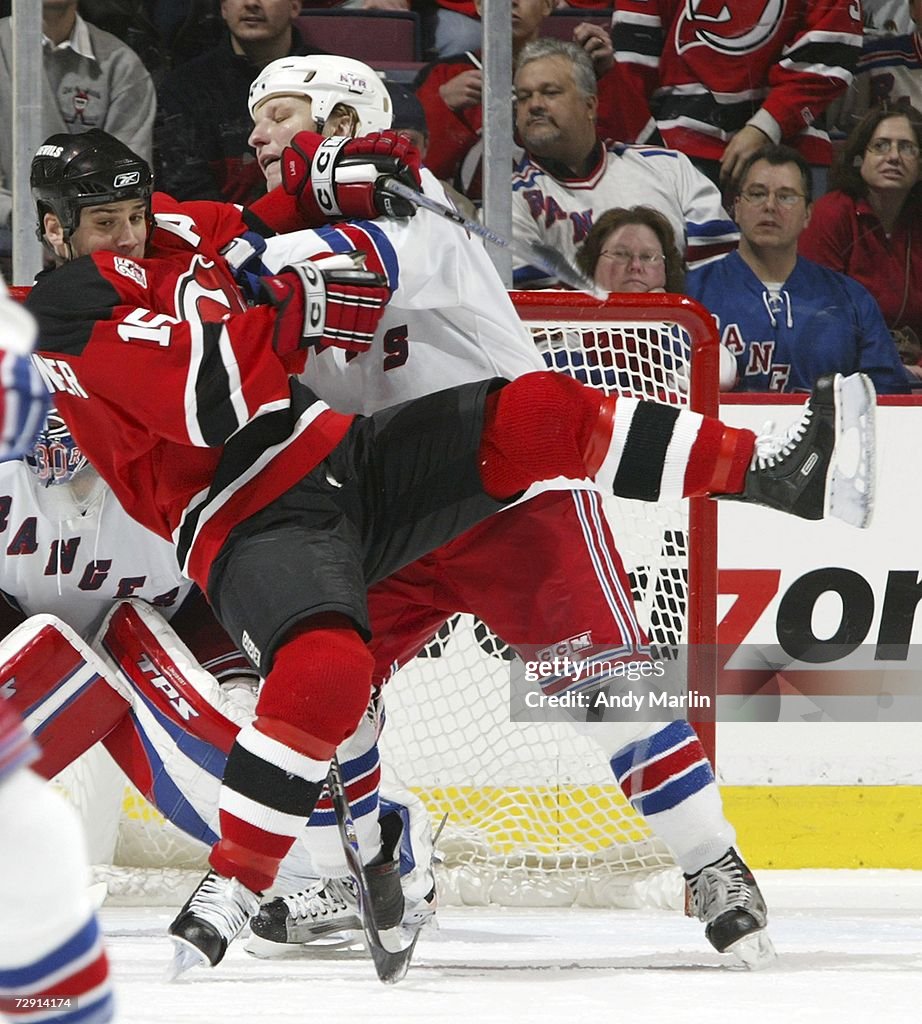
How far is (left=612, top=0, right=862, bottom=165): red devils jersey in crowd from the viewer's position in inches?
154

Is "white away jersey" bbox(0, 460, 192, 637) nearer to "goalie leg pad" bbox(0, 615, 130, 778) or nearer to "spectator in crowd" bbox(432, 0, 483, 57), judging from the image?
"goalie leg pad" bbox(0, 615, 130, 778)

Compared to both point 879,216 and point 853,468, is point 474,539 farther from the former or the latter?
point 879,216

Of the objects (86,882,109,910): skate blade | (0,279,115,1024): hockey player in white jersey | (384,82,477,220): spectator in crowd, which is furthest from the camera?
(384,82,477,220): spectator in crowd

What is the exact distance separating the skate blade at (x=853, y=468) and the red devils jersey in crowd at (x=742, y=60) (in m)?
2.07

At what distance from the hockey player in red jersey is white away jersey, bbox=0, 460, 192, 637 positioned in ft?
1.41

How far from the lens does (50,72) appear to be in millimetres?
3521

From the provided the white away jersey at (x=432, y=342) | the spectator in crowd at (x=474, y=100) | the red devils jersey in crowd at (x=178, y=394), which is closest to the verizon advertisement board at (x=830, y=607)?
the white away jersey at (x=432, y=342)

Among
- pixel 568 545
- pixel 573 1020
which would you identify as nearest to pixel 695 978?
pixel 573 1020

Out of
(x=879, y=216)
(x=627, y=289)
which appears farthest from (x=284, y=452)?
(x=879, y=216)

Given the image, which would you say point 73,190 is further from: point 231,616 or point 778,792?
point 778,792

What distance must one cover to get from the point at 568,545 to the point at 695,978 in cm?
63

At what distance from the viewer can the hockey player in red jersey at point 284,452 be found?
6.29 feet

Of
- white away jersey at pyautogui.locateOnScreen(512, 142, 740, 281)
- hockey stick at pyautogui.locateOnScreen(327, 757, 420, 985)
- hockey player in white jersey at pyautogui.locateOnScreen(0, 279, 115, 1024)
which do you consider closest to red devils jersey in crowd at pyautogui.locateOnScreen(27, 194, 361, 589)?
hockey stick at pyautogui.locateOnScreen(327, 757, 420, 985)

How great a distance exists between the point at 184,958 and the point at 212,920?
7cm
